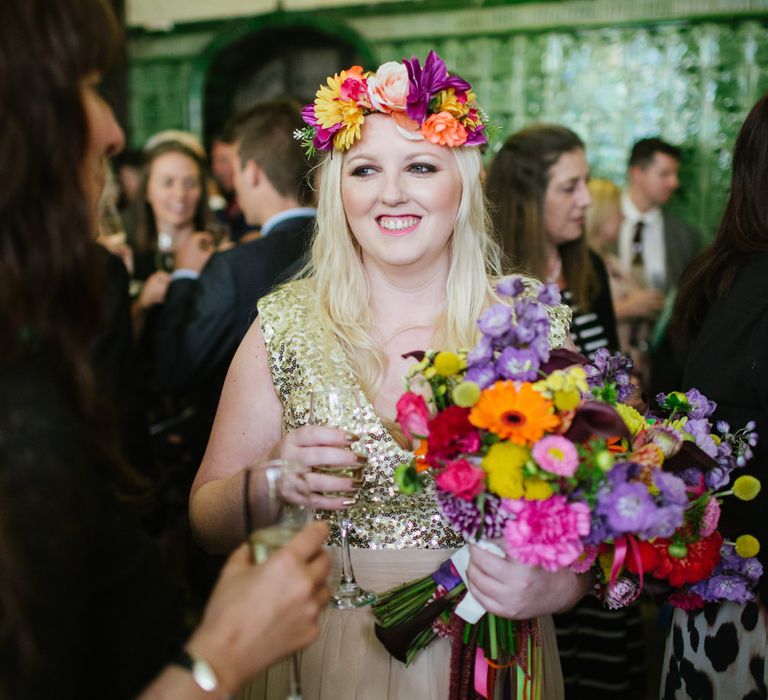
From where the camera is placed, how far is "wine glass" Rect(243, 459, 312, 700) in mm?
1206

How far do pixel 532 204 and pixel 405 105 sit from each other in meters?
1.54

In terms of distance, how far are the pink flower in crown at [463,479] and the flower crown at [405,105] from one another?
0.97 m

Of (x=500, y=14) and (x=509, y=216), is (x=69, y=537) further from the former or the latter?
(x=500, y=14)

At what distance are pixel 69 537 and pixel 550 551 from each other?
28.8 inches

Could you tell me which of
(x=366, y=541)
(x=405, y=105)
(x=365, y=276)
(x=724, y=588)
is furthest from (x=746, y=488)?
(x=405, y=105)

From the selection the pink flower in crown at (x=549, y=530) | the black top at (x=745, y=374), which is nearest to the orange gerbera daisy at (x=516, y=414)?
the pink flower in crown at (x=549, y=530)

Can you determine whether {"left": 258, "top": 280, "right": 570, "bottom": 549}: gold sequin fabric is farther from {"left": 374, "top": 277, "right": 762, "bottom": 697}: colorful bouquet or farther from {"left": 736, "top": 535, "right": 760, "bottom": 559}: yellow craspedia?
{"left": 736, "top": 535, "right": 760, "bottom": 559}: yellow craspedia

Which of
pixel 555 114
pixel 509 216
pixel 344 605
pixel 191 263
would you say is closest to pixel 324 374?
pixel 344 605

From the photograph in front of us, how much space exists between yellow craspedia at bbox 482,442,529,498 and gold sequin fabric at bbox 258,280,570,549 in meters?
0.59

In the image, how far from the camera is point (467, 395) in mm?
1383

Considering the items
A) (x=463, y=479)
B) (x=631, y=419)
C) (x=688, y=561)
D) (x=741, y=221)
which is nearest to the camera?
(x=463, y=479)

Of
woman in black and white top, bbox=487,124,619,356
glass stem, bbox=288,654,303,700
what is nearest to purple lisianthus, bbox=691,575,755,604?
glass stem, bbox=288,654,303,700

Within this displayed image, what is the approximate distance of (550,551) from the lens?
4.51 feet

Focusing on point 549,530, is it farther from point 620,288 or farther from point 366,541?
point 620,288
